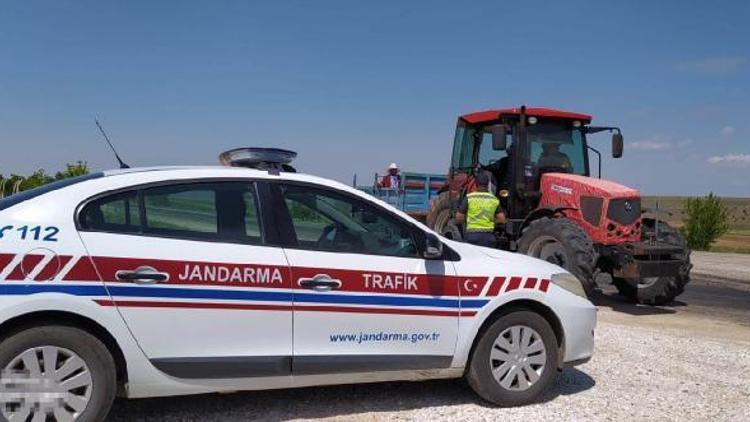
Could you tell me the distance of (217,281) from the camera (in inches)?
161

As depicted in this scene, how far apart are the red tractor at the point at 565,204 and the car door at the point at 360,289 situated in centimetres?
430

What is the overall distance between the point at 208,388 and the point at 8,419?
1.07 meters

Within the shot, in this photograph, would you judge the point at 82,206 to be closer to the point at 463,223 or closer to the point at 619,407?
the point at 619,407

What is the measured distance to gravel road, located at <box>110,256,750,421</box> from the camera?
468 centimetres

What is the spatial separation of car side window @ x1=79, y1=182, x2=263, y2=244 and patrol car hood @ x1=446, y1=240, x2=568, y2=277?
1.48 meters

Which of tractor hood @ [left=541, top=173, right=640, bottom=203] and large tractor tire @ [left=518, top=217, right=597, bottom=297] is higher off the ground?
tractor hood @ [left=541, top=173, right=640, bottom=203]

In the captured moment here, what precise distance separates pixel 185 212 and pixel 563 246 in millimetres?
5693

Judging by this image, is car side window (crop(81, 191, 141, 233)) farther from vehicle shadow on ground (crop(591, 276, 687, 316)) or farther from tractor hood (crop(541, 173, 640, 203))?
vehicle shadow on ground (crop(591, 276, 687, 316))

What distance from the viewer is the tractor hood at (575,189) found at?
369 inches

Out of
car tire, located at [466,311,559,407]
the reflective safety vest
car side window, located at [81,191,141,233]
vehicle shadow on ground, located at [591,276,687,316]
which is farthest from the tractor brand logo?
car side window, located at [81,191,141,233]

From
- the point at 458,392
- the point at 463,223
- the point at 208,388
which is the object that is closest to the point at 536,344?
the point at 458,392

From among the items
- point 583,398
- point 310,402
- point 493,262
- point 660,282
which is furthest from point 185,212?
point 660,282

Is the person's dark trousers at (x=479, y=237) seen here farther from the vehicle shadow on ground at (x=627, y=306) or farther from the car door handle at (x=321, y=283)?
the car door handle at (x=321, y=283)

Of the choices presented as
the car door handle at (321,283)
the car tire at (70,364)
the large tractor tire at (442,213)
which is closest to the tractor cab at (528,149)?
the large tractor tire at (442,213)
